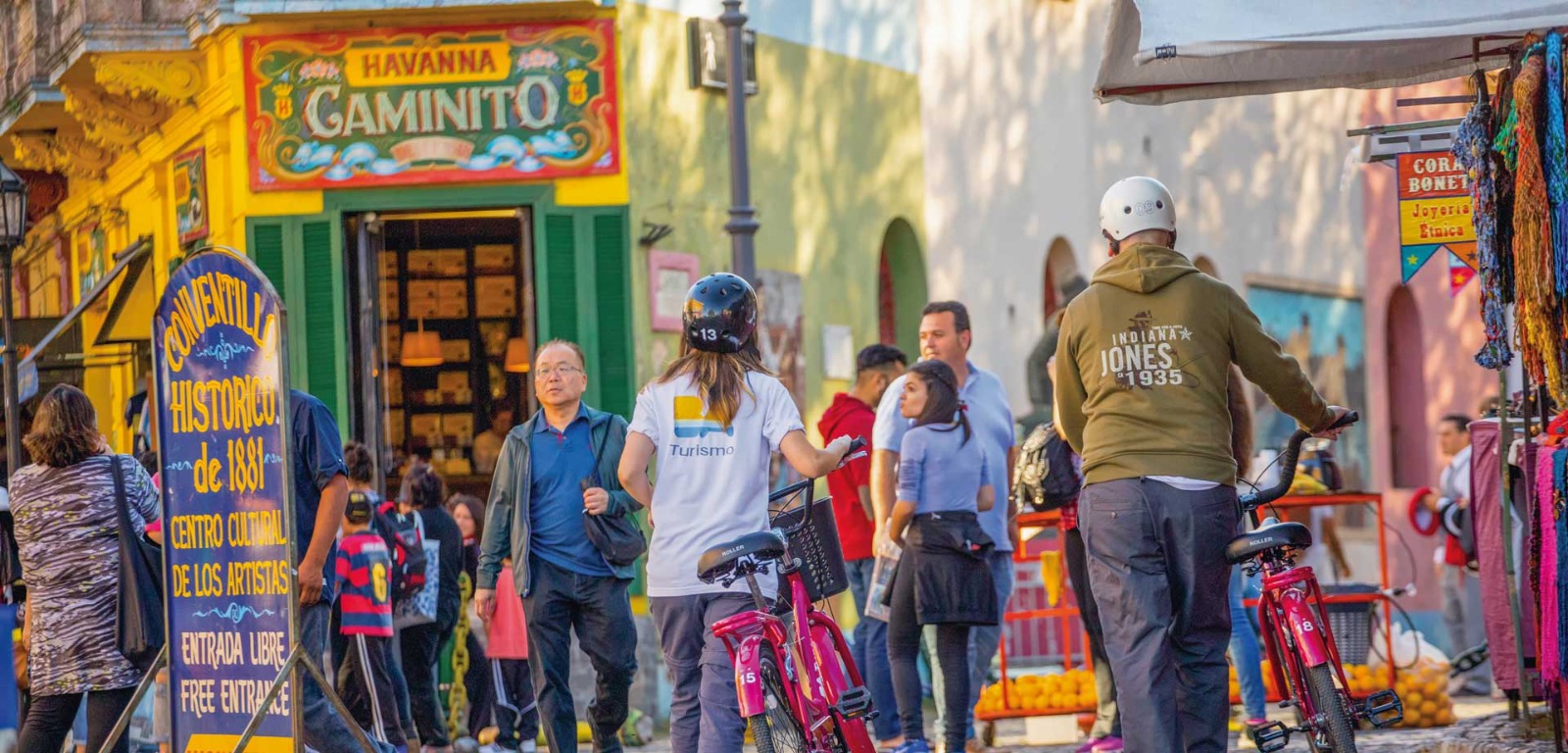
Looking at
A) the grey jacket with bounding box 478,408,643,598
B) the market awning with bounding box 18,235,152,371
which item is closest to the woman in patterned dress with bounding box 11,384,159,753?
the grey jacket with bounding box 478,408,643,598

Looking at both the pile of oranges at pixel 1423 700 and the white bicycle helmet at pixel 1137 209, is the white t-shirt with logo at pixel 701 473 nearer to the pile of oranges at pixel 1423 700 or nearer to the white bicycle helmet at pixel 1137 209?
the white bicycle helmet at pixel 1137 209

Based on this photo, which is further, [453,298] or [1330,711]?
[453,298]

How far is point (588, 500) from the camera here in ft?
29.0

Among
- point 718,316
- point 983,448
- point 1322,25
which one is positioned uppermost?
point 1322,25

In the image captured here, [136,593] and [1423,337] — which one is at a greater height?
[1423,337]

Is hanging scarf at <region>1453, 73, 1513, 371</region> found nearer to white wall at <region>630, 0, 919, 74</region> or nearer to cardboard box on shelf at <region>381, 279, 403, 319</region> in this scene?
white wall at <region>630, 0, 919, 74</region>

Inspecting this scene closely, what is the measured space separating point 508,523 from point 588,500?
0.44 m

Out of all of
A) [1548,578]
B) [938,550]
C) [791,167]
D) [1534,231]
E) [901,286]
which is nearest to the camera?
[1534,231]

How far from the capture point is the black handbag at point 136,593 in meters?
8.98

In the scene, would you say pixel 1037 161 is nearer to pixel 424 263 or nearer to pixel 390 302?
pixel 424 263

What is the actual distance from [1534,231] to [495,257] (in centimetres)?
941

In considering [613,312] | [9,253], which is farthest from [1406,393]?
[9,253]

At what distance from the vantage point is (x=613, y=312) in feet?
48.7

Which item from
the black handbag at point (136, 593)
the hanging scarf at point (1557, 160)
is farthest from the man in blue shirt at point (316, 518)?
the hanging scarf at point (1557, 160)
